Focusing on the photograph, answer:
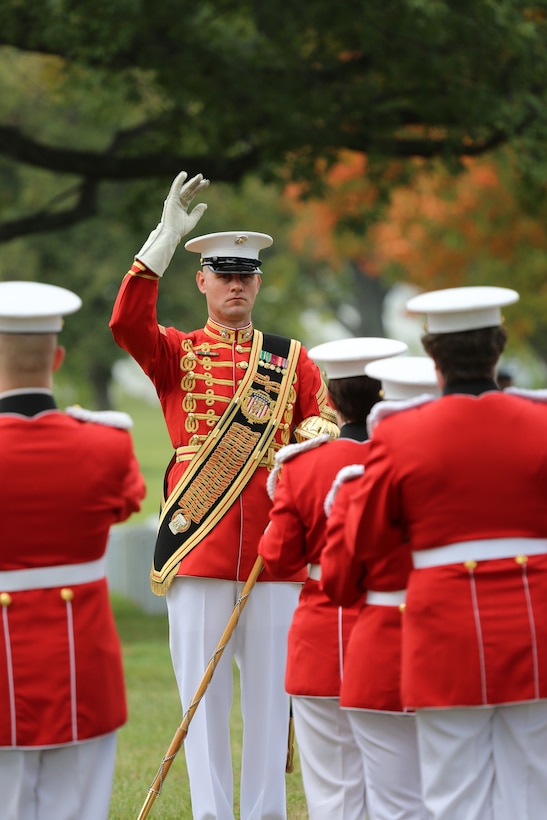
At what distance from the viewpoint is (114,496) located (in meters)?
4.12

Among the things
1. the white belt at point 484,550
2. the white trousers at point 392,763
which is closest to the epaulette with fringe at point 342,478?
the white belt at point 484,550

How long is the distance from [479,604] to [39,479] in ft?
4.07

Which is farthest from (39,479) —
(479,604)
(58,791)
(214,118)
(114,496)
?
(214,118)

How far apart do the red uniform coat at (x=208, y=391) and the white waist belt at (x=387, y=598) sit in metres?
1.46

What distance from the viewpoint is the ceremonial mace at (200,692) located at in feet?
18.3

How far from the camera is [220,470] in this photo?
5.99 meters

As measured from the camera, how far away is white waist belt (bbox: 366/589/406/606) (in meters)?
4.41

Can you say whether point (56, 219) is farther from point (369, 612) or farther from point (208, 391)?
point (369, 612)

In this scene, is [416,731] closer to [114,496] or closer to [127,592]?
[114,496]

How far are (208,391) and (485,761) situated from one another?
7.93ft

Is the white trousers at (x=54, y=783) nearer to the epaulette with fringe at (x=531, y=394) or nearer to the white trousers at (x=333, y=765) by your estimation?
the white trousers at (x=333, y=765)

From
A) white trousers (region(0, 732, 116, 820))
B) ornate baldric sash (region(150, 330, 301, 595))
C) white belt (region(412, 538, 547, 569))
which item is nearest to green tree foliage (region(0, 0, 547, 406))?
ornate baldric sash (region(150, 330, 301, 595))

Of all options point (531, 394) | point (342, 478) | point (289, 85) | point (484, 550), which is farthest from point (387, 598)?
point (289, 85)

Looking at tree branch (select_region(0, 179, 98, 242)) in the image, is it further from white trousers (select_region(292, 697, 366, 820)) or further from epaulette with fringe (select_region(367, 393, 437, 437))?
epaulette with fringe (select_region(367, 393, 437, 437))
